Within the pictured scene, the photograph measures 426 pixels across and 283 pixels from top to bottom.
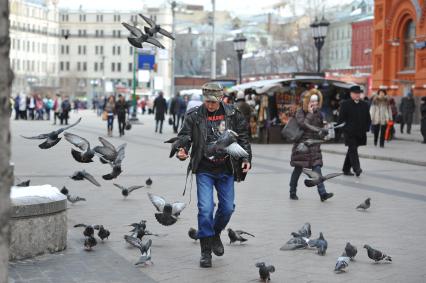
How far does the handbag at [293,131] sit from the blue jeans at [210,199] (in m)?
4.85

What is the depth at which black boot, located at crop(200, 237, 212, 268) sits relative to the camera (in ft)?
24.9

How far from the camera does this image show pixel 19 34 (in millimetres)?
134375

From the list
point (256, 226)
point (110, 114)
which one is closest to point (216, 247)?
point (256, 226)

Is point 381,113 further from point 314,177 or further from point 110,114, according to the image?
point 314,177

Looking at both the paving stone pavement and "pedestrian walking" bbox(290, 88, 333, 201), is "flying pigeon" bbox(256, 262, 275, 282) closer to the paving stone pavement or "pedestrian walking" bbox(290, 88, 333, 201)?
the paving stone pavement

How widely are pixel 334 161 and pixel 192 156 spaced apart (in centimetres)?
1373

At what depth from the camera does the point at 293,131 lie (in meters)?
12.6

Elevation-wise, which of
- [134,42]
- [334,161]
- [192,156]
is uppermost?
[134,42]

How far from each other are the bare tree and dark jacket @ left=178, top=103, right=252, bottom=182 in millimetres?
4624

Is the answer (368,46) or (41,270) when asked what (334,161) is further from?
(368,46)

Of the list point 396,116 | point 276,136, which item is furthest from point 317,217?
point 396,116

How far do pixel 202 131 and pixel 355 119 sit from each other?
28.3 feet

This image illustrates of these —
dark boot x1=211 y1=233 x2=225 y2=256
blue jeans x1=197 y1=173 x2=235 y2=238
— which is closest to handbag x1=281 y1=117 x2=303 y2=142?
dark boot x1=211 y1=233 x2=225 y2=256

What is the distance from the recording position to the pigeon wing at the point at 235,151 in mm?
7279
